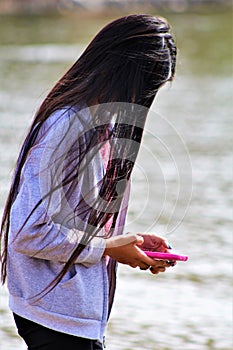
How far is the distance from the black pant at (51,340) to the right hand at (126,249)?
237 mm

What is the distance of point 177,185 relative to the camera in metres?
9.05

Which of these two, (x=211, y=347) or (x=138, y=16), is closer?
(x=138, y=16)

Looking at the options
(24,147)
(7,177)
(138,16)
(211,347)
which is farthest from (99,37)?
(7,177)

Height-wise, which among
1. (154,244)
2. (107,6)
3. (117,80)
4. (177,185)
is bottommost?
(107,6)

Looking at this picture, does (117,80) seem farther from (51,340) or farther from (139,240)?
(51,340)

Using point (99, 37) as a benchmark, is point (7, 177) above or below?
below

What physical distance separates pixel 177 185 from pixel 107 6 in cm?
4018

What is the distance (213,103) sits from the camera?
1569 cm

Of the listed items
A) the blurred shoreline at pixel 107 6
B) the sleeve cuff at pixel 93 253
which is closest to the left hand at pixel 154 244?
the sleeve cuff at pixel 93 253

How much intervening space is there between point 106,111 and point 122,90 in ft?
0.22

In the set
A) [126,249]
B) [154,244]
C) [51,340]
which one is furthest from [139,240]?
[51,340]

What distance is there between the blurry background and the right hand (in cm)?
32

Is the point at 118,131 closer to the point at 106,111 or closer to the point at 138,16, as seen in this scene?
the point at 106,111

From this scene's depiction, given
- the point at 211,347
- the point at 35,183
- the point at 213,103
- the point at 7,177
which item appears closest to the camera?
the point at 35,183
